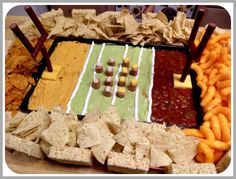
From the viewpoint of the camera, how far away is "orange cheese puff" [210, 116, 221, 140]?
1.25 m

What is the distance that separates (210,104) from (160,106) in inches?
9.4

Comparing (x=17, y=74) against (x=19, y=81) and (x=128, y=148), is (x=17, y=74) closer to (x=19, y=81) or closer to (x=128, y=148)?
(x=19, y=81)

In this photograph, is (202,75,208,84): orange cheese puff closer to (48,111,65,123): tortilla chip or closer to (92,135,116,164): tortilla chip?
(92,135,116,164): tortilla chip

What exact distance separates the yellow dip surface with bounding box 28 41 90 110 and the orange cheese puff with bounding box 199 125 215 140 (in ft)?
2.16

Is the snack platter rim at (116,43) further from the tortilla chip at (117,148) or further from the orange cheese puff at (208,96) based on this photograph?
the tortilla chip at (117,148)

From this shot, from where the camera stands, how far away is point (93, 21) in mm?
1812

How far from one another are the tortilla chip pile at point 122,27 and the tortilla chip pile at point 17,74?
0.59 feet

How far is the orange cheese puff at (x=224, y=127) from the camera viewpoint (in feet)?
4.07

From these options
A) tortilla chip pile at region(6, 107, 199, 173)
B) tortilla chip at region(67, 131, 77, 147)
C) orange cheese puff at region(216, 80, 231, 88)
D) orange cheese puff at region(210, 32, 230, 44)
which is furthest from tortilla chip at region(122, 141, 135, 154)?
orange cheese puff at region(210, 32, 230, 44)

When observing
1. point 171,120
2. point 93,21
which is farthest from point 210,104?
point 93,21

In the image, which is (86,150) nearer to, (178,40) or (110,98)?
(110,98)

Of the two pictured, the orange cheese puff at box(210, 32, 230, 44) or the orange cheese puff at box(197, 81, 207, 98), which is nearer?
the orange cheese puff at box(197, 81, 207, 98)

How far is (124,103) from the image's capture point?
1455mm

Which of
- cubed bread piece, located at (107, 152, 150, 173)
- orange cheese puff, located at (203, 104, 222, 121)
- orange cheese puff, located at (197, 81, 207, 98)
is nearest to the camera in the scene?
cubed bread piece, located at (107, 152, 150, 173)
